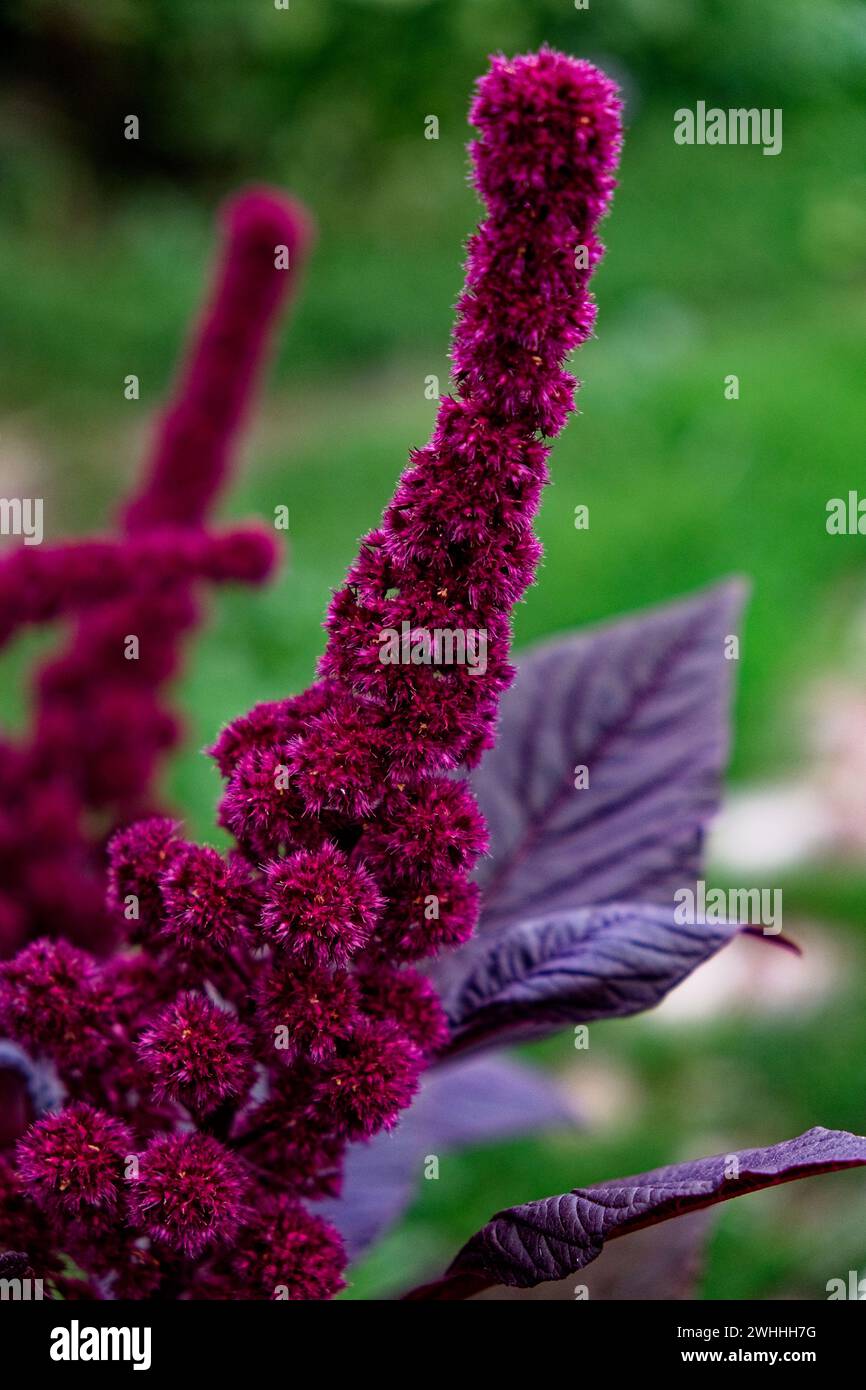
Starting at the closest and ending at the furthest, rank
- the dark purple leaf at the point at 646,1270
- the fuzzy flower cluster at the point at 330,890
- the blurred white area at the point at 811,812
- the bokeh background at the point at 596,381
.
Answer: the fuzzy flower cluster at the point at 330,890, the dark purple leaf at the point at 646,1270, the bokeh background at the point at 596,381, the blurred white area at the point at 811,812

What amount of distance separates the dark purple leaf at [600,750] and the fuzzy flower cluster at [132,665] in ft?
0.41

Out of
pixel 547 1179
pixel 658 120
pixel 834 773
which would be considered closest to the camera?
pixel 547 1179

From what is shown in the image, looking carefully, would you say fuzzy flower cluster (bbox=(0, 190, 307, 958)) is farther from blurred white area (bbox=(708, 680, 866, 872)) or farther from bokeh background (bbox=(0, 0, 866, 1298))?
blurred white area (bbox=(708, 680, 866, 872))

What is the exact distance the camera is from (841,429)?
80.9 inches

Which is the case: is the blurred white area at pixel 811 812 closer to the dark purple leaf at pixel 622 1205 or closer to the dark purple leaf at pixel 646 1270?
the dark purple leaf at pixel 646 1270

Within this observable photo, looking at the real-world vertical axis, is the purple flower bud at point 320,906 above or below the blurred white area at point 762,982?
below

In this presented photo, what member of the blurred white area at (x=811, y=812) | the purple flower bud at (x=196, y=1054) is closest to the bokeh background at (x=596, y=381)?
the blurred white area at (x=811, y=812)

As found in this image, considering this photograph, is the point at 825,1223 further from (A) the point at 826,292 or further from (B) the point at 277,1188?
(A) the point at 826,292

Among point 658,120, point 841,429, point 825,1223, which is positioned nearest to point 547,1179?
point 825,1223

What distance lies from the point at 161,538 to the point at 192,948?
0.16 meters

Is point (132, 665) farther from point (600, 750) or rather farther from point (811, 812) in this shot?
point (811, 812)

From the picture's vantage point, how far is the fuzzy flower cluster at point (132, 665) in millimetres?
489

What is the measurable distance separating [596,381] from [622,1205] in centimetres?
225

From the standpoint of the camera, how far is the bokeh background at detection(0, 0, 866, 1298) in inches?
45.5
